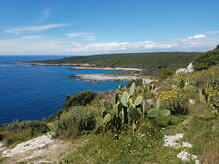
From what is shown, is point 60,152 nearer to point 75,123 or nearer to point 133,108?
point 75,123

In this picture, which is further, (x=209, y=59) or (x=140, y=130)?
(x=209, y=59)

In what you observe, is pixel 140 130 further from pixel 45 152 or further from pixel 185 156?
pixel 45 152

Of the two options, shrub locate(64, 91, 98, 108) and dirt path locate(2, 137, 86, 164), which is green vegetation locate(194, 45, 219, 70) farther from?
dirt path locate(2, 137, 86, 164)

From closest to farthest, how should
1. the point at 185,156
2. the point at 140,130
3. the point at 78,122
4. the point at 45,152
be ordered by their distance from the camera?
1. the point at 185,156
2. the point at 140,130
3. the point at 45,152
4. the point at 78,122

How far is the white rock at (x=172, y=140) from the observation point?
4.60 metres

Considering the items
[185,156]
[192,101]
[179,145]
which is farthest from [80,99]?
[185,156]

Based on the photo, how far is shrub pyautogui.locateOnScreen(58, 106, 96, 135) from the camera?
630 centimetres

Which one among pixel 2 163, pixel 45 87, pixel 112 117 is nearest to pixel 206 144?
pixel 112 117

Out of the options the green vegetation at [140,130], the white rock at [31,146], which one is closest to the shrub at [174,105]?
the green vegetation at [140,130]

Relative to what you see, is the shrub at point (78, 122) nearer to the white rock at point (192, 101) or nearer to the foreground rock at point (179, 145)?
the foreground rock at point (179, 145)

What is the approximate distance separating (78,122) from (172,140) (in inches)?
105

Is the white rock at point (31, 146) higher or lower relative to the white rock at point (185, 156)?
lower

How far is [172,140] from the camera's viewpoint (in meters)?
4.80

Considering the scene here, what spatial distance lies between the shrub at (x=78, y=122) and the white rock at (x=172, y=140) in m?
2.27
